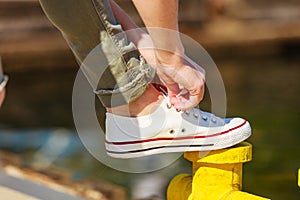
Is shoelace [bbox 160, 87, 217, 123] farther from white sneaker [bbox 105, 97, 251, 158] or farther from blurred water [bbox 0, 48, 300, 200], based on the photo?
blurred water [bbox 0, 48, 300, 200]

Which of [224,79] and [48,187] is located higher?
[48,187]

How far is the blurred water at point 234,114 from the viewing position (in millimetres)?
2936

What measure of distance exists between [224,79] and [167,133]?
3656 mm

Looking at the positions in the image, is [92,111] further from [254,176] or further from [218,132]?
[254,176]

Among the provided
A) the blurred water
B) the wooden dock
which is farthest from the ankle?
the blurred water

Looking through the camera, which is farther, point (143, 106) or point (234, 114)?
point (234, 114)

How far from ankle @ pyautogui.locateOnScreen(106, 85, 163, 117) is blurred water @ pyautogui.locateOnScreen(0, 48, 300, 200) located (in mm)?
1172

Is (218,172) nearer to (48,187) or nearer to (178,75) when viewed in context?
(178,75)

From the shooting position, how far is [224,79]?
484cm

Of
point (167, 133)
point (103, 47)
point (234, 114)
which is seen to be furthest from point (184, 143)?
point (234, 114)

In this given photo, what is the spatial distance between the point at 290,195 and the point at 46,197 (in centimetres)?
122

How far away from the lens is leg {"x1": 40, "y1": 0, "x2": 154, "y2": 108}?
114 centimetres

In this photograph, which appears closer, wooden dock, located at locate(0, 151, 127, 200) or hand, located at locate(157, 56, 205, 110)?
hand, located at locate(157, 56, 205, 110)

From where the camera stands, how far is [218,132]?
1.22 m
